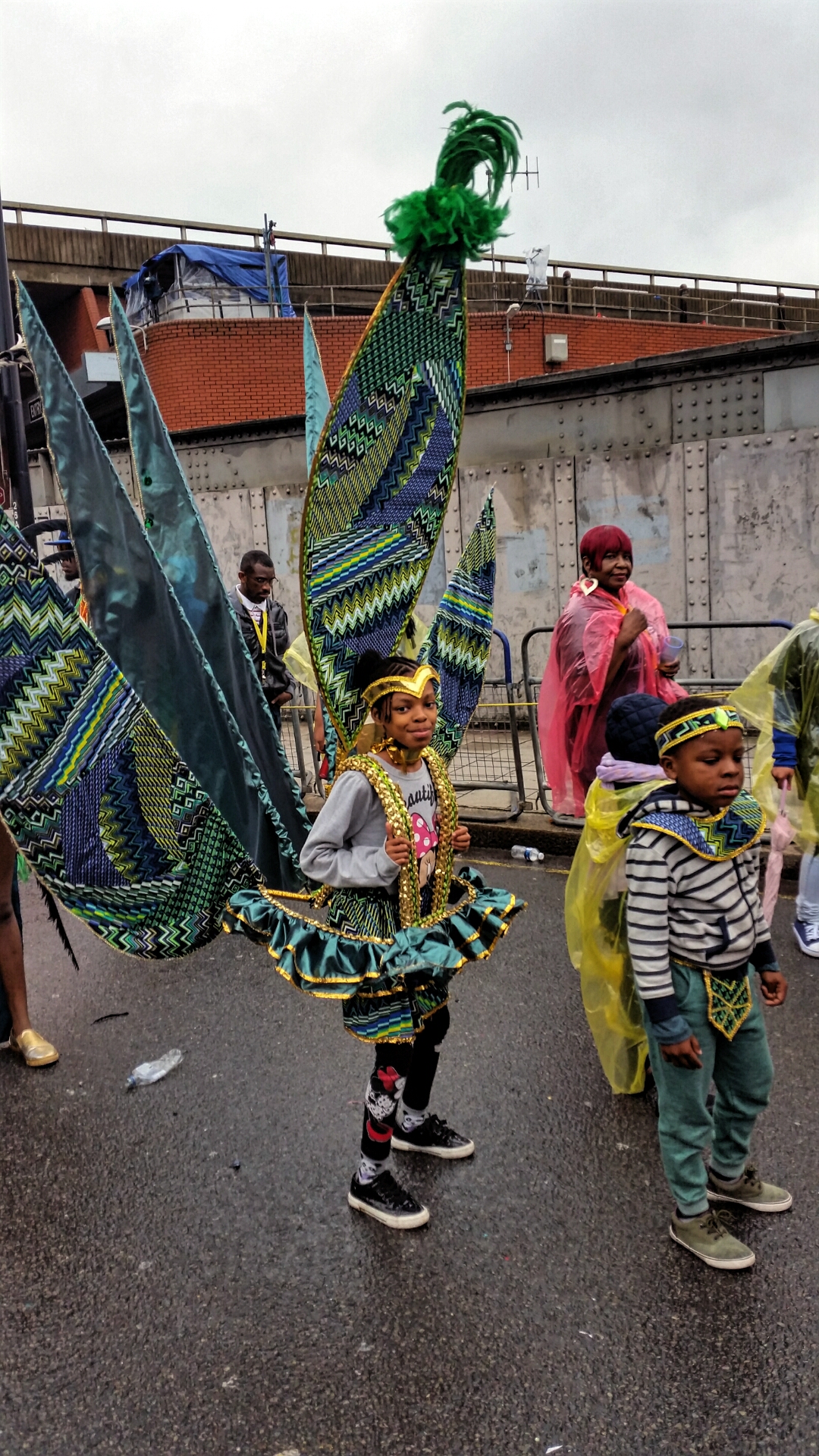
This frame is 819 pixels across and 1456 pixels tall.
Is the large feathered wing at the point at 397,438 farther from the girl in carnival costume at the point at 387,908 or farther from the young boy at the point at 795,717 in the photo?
the young boy at the point at 795,717

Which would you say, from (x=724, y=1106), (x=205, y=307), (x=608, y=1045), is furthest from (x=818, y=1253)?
(x=205, y=307)

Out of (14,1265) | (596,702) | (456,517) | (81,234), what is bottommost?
(14,1265)

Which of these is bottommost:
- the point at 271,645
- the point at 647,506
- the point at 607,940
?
the point at 607,940

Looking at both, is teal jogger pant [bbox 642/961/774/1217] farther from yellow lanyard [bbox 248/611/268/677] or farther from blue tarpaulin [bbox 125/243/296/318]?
blue tarpaulin [bbox 125/243/296/318]

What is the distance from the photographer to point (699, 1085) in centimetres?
272

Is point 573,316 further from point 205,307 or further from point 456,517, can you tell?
point 456,517

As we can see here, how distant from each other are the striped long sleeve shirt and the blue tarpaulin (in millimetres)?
18519

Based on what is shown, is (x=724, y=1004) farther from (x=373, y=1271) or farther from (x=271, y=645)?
(x=271, y=645)

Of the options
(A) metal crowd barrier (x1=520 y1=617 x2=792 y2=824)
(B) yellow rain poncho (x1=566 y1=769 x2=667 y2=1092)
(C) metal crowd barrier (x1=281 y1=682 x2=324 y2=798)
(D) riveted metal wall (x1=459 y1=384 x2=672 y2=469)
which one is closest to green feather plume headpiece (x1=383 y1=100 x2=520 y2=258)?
(B) yellow rain poncho (x1=566 y1=769 x2=667 y2=1092)

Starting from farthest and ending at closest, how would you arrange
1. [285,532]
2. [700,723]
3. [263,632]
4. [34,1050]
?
1. [285,532]
2. [263,632]
3. [34,1050]
4. [700,723]

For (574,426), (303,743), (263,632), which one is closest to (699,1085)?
(263,632)

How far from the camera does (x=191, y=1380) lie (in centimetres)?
253

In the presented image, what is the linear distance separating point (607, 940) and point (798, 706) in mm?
1737

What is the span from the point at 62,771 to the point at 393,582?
955 mm
